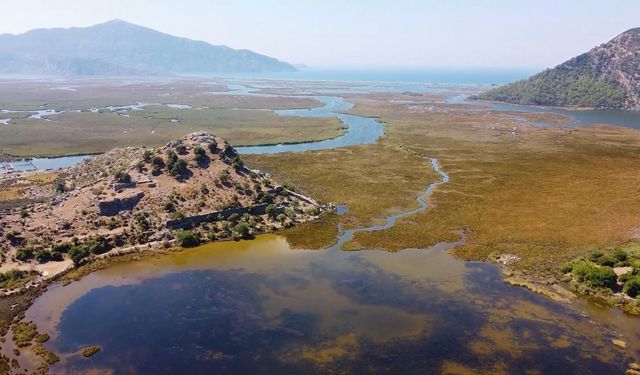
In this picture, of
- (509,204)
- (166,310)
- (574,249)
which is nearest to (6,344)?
(166,310)

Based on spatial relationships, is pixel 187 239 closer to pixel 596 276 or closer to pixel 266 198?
pixel 266 198

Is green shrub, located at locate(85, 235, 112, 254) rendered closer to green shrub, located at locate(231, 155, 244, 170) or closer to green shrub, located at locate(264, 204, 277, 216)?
green shrub, located at locate(264, 204, 277, 216)

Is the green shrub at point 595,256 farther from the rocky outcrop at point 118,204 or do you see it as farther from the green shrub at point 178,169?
the rocky outcrop at point 118,204

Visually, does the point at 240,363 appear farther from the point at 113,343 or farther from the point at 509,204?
the point at 509,204

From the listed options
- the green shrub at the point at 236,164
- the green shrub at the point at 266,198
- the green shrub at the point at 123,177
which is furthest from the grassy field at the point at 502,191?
the green shrub at the point at 123,177

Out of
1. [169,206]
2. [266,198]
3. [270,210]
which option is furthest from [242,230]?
[169,206]

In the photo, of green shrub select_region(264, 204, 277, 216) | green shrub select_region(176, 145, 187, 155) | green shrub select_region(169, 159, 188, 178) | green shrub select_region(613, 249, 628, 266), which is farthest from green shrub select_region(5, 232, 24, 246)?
green shrub select_region(613, 249, 628, 266)
